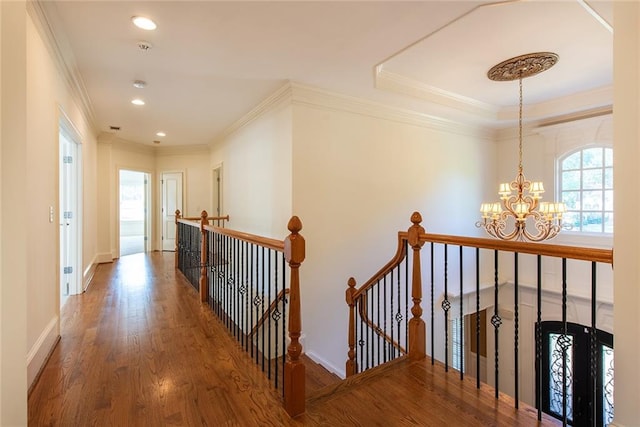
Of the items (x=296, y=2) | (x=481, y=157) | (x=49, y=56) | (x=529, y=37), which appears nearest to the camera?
(x=296, y=2)

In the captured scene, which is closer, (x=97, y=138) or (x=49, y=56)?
(x=49, y=56)

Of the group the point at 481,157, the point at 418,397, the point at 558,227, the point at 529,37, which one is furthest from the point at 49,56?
the point at 481,157

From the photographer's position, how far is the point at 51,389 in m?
1.92

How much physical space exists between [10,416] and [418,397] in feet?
6.31

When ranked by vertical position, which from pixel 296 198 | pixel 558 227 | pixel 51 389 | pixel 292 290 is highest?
pixel 296 198

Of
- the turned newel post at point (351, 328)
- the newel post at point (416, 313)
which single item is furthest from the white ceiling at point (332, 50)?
the turned newel post at point (351, 328)

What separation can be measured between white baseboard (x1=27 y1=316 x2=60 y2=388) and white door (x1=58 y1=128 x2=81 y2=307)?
149 centimetres

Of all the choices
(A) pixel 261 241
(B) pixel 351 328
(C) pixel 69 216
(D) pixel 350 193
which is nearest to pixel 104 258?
(C) pixel 69 216

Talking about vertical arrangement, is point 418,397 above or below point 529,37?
→ below

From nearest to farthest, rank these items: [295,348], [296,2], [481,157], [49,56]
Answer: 1. [295,348]
2. [296,2]
3. [49,56]
4. [481,157]

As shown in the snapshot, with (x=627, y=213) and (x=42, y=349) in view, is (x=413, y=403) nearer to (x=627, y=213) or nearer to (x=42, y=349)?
(x=627, y=213)

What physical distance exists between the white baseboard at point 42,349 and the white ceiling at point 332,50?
233cm

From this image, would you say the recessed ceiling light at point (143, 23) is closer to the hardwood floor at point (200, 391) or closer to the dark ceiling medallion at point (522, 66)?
the hardwood floor at point (200, 391)

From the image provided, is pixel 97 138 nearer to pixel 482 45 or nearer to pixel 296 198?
pixel 296 198
